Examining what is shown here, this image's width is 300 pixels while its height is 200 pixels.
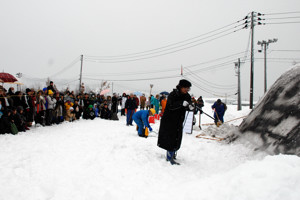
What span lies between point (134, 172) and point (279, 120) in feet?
12.6

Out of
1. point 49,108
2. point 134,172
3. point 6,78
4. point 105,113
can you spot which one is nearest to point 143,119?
point 134,172

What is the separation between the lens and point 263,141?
5.20 m

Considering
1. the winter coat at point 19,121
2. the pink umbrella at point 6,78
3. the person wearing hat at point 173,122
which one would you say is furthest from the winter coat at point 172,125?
the pink umbrella at point 6,78

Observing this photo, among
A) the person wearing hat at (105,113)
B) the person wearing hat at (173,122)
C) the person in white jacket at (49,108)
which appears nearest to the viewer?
the person wearing hat at (173,122)

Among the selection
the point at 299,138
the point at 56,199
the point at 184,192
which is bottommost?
the point at 56,199

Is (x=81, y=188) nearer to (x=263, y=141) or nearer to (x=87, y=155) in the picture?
(x=87, y=155)

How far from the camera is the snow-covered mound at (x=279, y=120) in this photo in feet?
14.5

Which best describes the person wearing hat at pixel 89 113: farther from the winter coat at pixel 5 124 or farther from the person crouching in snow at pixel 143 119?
the person crouching in snow at pixel 143 119

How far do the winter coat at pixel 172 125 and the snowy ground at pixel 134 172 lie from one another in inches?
18.5

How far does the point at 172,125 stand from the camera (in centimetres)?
473

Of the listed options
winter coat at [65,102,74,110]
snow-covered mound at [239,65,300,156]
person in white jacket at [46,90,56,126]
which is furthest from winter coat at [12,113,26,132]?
snow-covered mound at [239,65,300,156]

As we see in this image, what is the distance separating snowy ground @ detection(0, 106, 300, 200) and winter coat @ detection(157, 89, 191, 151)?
47 centimetres

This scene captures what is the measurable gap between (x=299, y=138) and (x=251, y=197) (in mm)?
2622

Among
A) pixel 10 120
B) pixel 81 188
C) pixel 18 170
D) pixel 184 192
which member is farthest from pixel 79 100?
pixel 184 192
